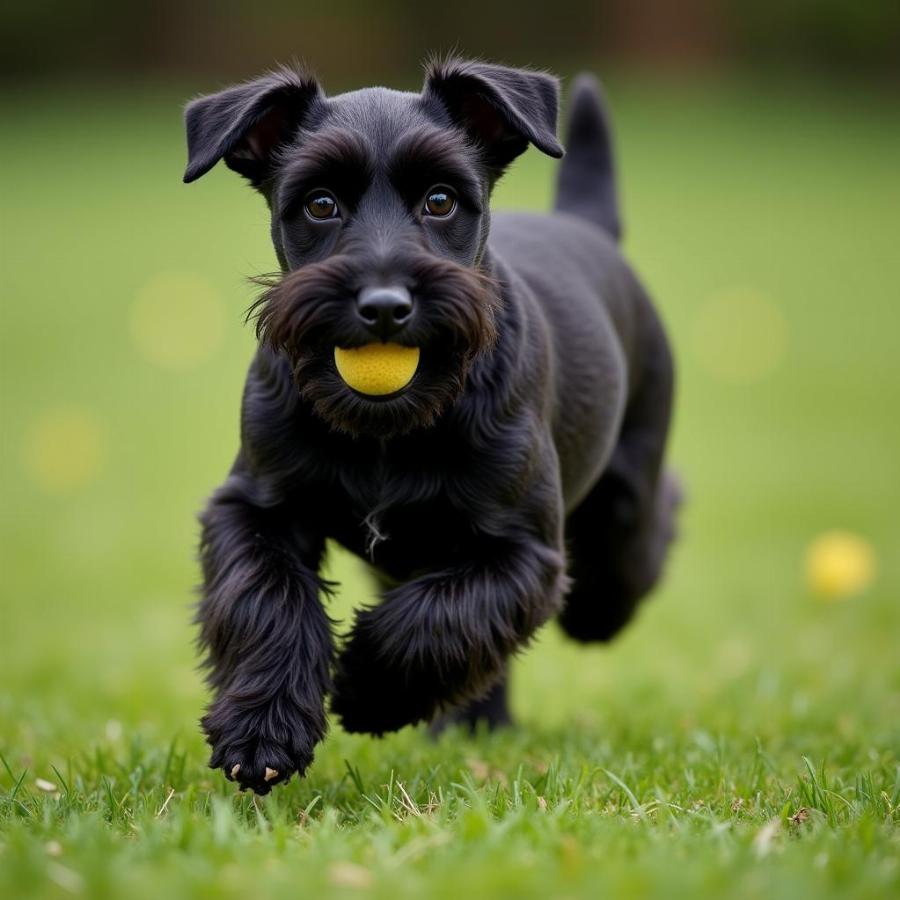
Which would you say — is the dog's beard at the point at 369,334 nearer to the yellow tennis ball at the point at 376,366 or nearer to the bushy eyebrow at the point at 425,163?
the yellow tennis ball at the point at 376,366

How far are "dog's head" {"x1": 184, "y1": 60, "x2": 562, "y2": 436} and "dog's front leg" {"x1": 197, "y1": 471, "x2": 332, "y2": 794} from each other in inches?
16.8

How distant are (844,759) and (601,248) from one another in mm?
1978

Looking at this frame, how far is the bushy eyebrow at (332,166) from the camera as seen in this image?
337 centimetres

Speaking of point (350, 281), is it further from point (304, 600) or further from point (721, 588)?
point (721, 588)

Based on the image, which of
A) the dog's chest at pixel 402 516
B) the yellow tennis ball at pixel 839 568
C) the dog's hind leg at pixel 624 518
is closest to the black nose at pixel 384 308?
the dog's chest at pixel 402 516

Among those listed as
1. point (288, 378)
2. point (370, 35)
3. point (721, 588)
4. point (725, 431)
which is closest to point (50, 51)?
point (370, 35)

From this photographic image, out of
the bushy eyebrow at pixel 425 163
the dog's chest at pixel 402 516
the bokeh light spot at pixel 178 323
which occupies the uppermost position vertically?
the bushy eyebrow at pixel 425 163

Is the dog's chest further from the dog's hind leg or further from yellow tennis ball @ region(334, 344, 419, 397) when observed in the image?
the dog's hind leg

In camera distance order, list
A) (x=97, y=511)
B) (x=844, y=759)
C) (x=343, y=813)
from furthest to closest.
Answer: (x=97, y=511)
(x=844, y=759)
(x=343, y=813)

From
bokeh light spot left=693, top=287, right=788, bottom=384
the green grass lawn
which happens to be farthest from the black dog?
bokeh light spot left=693, top=287, right=788, bottom=384

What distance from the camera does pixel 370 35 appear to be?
3469 centimetres

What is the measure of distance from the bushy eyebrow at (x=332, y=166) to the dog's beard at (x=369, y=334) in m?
0.24

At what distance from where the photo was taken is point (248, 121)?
3.52 metres

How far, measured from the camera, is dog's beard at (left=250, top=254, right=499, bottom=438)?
3.15m
